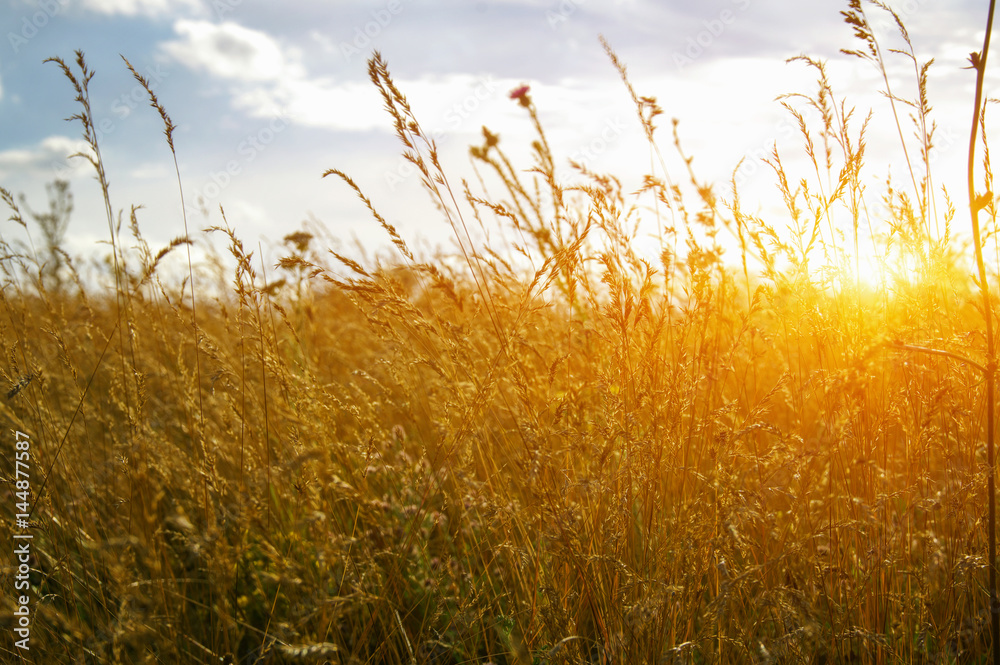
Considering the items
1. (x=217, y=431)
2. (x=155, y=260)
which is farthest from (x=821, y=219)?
(x=217, y=431)

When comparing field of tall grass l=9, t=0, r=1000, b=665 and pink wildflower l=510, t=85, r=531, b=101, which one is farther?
pink wildflower l=510, t=85, r=531, b=101

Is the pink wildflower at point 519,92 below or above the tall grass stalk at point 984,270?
above

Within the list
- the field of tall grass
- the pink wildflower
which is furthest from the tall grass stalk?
the pink wildflower

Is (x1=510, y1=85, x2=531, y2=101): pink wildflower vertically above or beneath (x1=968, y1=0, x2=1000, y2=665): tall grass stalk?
above

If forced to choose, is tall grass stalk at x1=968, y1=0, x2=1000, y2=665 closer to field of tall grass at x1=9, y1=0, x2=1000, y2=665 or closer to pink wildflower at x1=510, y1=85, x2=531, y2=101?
field of tall grass at x1=9, y1=0, x2=1000, y2=665

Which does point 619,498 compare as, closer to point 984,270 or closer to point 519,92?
point 984,270

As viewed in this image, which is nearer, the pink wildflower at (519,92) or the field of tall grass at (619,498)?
the field of tall grass at (619,498)

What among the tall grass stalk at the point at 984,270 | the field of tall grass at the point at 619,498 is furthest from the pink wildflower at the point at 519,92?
the tall grass stalk at the point at 984,270

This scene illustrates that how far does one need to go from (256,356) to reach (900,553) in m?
1.88

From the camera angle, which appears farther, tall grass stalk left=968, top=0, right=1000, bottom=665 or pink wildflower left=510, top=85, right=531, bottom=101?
pink wildflower left=510, top=85, right=531, bottom=101

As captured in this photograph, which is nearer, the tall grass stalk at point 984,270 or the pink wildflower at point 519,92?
the tall grass stalk at point 984,270

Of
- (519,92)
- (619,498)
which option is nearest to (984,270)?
(619,498)

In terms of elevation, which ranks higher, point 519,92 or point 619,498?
point 519,92

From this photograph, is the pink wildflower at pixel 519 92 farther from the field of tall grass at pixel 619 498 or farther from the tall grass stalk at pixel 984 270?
the tall grass stalk at pixel 984 270
